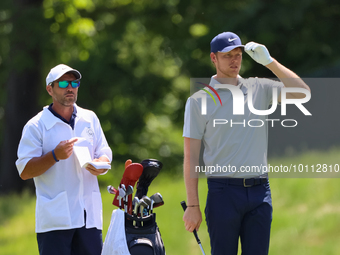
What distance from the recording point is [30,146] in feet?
13.6

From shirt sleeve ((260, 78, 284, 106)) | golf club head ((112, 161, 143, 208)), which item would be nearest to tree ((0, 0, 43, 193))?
golf club head ((112, 161, 143, 208))

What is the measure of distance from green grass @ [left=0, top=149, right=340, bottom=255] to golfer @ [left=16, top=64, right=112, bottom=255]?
2925 mm

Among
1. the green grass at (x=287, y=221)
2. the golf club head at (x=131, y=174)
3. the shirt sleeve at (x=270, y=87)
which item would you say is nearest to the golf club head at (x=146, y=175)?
the golf club head at (x=131, y=174)

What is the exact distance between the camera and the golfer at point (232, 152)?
12.5 feet

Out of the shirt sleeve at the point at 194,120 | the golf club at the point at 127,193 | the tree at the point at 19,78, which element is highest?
the tree at the point at 19,78

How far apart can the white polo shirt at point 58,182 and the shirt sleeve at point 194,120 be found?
2.90 ft

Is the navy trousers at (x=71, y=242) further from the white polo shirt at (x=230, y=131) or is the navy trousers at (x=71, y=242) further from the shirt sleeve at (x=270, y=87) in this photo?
the shirt sleeve at (x=270, y=87)

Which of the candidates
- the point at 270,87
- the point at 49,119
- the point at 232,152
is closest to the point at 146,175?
the point at 232,152

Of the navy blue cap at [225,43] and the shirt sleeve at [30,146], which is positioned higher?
the navy blue cap at [225,43]

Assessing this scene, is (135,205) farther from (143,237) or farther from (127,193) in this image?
(143,237)

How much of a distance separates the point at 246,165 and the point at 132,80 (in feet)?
36.5

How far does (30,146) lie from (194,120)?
1.27 meters

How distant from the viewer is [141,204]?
393 cm

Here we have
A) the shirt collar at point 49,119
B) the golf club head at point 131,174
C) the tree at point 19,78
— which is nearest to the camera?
the golf club head at point 131,174
